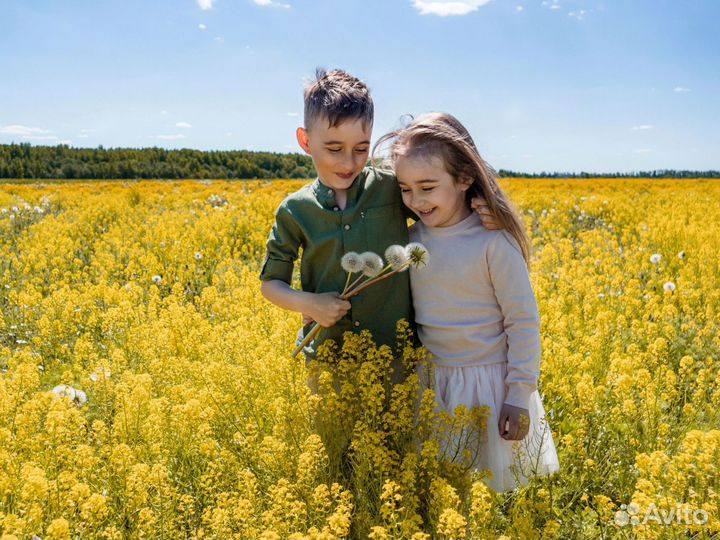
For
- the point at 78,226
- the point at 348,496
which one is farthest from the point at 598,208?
the point at 348,496

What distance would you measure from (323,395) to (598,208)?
11057mm

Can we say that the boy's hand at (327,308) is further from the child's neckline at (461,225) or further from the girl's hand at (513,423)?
the girl's hand at (513,423)

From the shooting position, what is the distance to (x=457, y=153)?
2543 millimetres

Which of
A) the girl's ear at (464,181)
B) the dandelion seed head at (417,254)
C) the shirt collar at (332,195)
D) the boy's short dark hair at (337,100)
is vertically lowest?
the dandelion seed head at (417,254)

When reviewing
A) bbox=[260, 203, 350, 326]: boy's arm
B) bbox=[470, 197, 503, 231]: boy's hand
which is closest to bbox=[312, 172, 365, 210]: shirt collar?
bbox=[260, 203, 350, 326]: boy's arm

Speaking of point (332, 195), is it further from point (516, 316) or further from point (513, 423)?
point (513, 423)

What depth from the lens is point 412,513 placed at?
218 cm

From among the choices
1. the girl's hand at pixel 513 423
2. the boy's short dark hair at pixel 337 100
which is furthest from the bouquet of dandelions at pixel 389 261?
the girl's hand at pixel 513 423

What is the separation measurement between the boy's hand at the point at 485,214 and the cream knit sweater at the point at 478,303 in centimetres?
3

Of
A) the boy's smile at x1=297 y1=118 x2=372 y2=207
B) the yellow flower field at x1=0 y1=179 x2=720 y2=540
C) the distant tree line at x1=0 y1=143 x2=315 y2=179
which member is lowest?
the yellow flower field at x1=0 y1=179 x2=720 y2=540

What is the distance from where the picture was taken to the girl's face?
8.18 ft

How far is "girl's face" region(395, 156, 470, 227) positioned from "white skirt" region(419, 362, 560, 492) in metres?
0.69

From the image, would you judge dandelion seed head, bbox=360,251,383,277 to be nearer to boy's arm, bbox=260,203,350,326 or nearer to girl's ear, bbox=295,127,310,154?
boy's arm, bbox=260,203,350,326

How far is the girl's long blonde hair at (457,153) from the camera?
251cm
